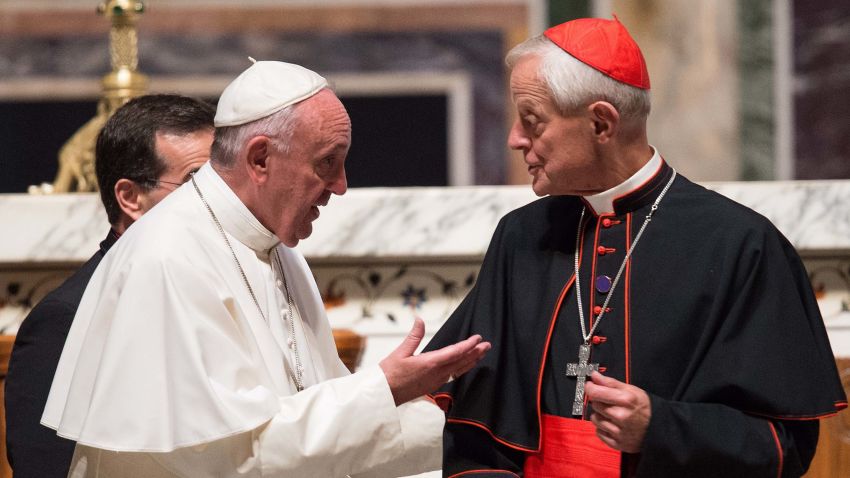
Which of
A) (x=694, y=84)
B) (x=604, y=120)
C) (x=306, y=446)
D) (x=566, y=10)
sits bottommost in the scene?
(x=306, y=446)

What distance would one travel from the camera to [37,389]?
331 cm

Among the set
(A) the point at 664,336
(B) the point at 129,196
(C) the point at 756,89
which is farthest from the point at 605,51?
(C) the point at 756,89

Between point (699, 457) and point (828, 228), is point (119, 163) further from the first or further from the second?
point (828, 228)

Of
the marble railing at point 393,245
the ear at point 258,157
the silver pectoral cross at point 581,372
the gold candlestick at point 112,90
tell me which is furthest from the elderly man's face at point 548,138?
the gold candlestick at point 112,90

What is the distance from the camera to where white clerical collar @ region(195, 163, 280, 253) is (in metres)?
3.20

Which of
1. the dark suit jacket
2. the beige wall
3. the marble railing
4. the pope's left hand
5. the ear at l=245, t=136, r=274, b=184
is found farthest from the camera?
the beige wall

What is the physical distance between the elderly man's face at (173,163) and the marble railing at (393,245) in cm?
80

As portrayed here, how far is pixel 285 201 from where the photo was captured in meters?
3.16

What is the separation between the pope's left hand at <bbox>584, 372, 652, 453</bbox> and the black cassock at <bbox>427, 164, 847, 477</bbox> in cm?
3

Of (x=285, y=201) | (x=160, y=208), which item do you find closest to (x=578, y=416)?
(x=285, y=201)

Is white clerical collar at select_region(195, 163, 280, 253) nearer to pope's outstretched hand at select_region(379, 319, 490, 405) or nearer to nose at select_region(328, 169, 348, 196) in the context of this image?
nose at select_region(328, 169, 348, 196)

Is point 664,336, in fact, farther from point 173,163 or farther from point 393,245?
point 393,245

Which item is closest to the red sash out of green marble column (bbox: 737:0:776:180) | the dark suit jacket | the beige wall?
the dark suit jacket

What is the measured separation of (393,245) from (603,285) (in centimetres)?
161
